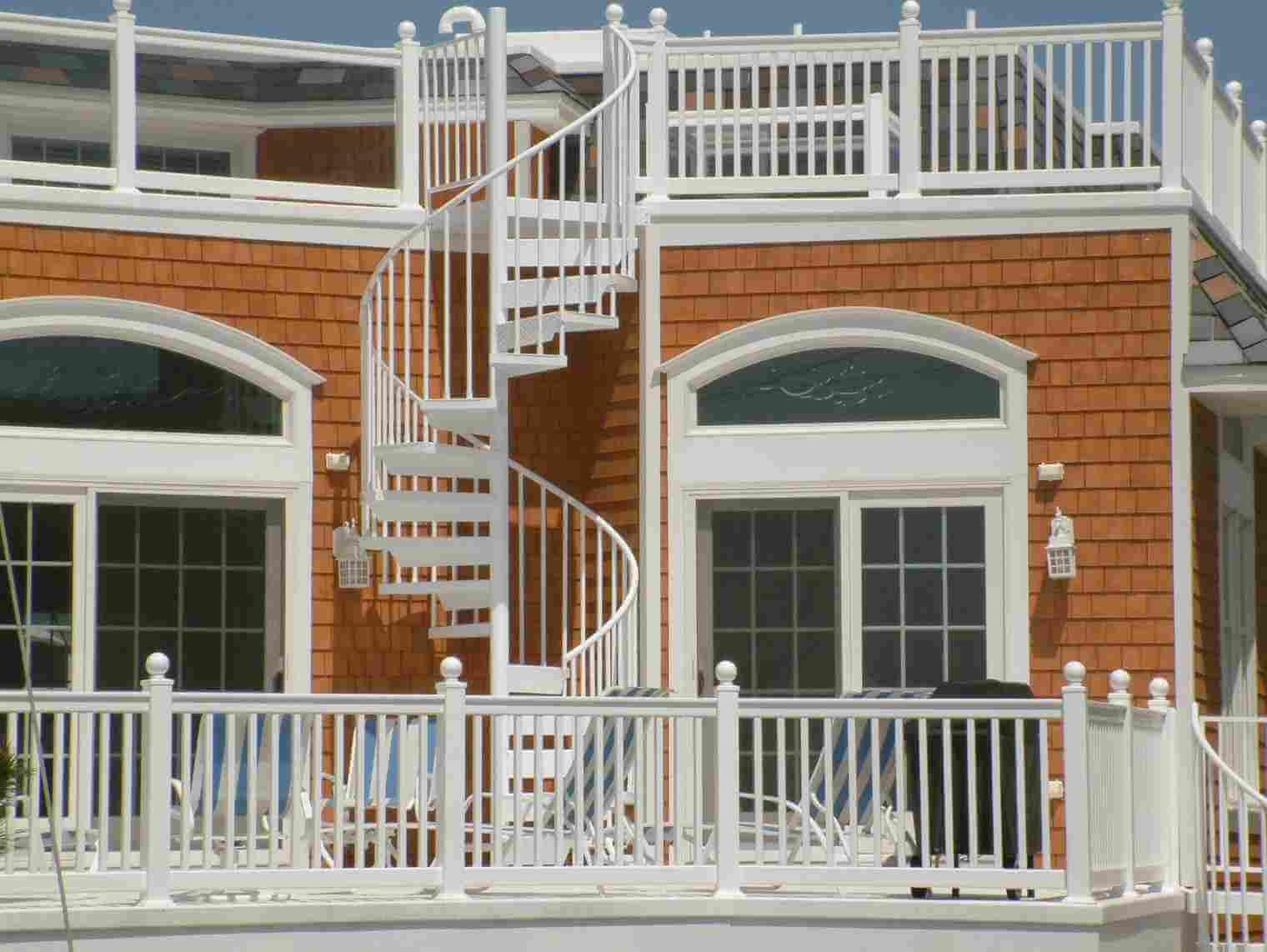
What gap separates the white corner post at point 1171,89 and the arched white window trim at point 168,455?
410cm

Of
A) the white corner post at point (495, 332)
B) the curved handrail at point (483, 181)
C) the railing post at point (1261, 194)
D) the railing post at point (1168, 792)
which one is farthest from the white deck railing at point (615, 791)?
the railing post at point (1261, 194)

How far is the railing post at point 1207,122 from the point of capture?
11.7 meters

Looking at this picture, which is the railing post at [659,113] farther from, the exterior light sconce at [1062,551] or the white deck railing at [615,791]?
the white deck railing at [615,791]

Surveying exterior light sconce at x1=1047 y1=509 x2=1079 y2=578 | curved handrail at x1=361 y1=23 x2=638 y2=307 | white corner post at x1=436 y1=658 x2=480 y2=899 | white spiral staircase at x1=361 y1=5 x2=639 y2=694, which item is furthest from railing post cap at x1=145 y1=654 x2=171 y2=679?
exterior light sconce at x1=1047 y1=509 x2=1079 y2=578

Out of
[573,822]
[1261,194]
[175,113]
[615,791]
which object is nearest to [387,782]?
[573,822]

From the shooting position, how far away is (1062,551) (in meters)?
10.8

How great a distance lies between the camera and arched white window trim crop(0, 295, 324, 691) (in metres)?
10.8

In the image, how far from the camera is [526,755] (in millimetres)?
10719

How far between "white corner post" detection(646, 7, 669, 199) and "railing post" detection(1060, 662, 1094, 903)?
12.7 feet

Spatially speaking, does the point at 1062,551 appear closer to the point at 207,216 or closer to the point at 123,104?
the point at 207,216

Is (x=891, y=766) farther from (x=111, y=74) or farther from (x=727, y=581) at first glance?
(x=111, y=74)

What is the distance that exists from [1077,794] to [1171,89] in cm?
406

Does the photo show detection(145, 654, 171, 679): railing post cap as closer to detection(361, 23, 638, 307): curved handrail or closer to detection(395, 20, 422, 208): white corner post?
detection(361, 23, 638, 307): curved handrail

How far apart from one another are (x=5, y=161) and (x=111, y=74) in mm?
710
